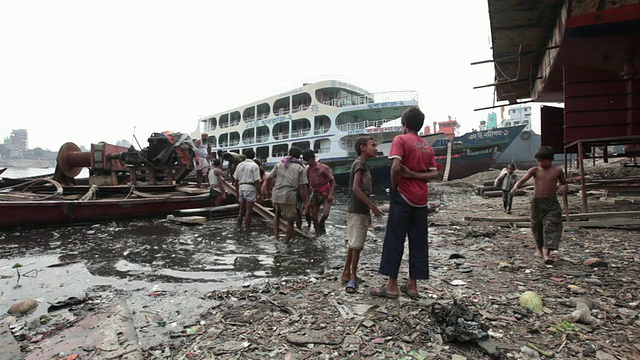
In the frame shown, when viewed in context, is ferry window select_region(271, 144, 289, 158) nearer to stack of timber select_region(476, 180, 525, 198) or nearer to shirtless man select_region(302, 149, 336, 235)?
stack of timber select_region(476, 180, 525, 198)

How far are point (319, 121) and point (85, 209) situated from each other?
16598 millimetres

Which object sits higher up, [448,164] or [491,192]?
[448,164]

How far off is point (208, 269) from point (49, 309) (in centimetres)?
156

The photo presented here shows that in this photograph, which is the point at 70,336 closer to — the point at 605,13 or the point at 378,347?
the point at 378,347

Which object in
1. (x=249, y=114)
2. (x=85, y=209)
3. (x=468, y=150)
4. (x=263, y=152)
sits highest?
(x=249, y=114)

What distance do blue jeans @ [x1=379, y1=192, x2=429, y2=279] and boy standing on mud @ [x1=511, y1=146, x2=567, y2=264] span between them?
1.84m

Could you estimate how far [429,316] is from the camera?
232cm

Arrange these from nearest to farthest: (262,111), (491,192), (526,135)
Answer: (491,192) → (262,111) → (526,135)

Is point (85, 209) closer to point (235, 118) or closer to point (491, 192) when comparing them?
point (491, 192)

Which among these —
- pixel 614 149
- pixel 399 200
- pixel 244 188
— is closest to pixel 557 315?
pixel 399 200

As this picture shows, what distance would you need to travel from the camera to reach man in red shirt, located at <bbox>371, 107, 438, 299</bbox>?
8.40ft

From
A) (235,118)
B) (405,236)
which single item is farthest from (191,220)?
(235,118)

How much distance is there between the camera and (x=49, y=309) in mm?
2971

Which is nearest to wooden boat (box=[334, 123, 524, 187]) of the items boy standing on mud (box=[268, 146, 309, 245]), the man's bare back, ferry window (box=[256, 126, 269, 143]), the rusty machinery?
ferry window (box=[256, 126, 269, 143])
